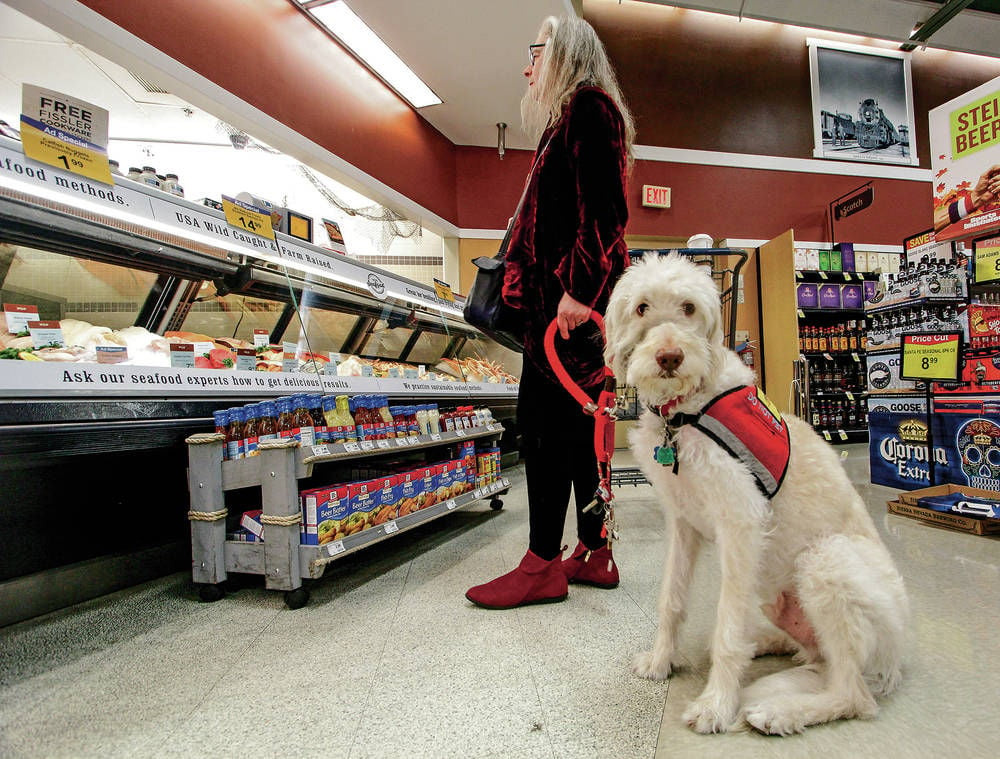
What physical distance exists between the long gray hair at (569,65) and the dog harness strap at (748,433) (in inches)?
42.5

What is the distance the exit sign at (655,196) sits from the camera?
669cm

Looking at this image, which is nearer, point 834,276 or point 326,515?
point 326,515

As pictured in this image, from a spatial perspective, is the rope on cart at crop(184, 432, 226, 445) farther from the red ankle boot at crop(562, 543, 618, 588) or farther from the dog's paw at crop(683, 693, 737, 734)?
the dog's paw at crop(683, 693, 737, 734)

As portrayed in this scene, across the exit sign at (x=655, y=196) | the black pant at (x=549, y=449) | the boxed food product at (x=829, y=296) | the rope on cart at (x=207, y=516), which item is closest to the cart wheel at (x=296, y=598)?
the rope on cart at (x=207, y=516)

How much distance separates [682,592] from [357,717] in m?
0.85

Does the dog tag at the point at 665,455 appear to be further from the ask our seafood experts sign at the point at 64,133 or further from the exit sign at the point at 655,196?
the exit sign at the point at 655,196

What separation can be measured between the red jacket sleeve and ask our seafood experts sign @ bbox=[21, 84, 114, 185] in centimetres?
146

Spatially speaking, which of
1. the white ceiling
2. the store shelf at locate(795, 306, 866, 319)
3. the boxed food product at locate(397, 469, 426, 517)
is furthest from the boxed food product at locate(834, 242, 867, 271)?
the boxed food product at locate(397, 469, 426, 517)

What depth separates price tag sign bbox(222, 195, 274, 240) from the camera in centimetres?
200

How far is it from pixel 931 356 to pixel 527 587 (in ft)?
11.0

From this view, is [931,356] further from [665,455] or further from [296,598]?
[296,598]

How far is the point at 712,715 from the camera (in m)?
1.02

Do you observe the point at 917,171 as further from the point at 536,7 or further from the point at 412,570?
the point at 412,570

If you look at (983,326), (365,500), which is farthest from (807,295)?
(365,500)
